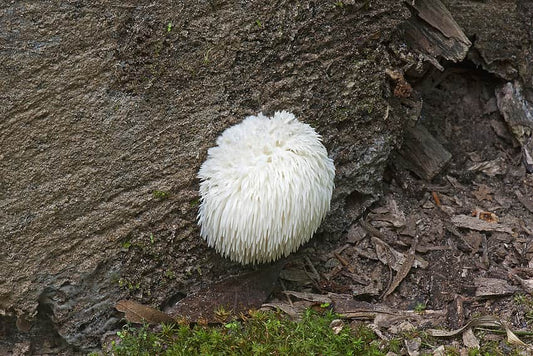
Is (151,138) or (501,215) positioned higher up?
(151,138)

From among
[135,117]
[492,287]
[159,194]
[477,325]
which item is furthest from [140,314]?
[492,287]

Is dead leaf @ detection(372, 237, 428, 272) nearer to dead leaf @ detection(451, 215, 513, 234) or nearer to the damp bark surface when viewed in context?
the damp bark surface

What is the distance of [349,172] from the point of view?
4.05 metres

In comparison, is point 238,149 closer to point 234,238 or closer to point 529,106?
point 234,238

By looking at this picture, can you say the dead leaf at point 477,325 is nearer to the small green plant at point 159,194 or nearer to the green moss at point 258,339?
the green moss at point 258,339

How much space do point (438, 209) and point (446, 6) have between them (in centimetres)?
142

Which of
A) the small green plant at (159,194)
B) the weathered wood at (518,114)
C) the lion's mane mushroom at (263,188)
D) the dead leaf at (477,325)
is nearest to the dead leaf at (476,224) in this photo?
the weathered wood at (518,114)

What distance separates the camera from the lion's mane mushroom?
10.9 feet

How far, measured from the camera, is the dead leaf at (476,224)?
13.5ft

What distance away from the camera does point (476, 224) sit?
415 centimetres

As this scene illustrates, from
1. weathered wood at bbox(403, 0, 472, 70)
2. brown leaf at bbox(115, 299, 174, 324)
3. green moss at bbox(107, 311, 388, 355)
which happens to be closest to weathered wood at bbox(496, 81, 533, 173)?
weathered wood at bbox(403, 0, 472, 70)

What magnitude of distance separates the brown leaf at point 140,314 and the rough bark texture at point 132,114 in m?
0.06

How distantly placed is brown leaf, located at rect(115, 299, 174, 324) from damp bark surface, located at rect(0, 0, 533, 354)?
0.18 feet

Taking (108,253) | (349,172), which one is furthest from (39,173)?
(349,172)
